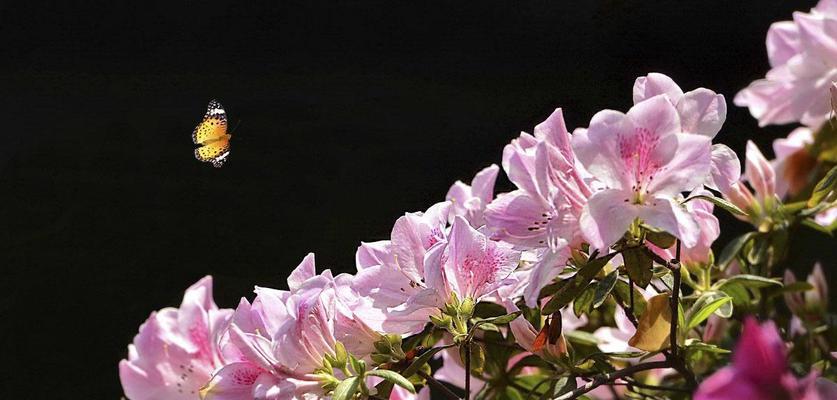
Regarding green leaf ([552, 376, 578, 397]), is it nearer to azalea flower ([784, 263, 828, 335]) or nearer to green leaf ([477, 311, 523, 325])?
green leaf ([477, 311, 523, 325])

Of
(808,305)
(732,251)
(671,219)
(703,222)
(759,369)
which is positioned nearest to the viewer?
(759,369)

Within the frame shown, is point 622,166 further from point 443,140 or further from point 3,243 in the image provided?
point 3,243

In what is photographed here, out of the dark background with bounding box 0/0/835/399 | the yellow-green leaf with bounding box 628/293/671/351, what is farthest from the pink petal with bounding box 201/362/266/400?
the dark background with bounding box 0/0/835/399

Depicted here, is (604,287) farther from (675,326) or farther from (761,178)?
(761,178)

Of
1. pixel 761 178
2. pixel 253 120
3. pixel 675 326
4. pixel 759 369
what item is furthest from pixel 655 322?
pixel 253 120

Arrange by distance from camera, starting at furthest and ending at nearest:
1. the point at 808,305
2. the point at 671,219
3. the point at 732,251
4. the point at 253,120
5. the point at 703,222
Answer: the point at 253,120
the point at 808,305
the point at 732,251
the point at 703,222
the point at 671,219

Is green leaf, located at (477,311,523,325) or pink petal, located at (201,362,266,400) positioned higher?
pink petal, located at (201,362,266,400)
